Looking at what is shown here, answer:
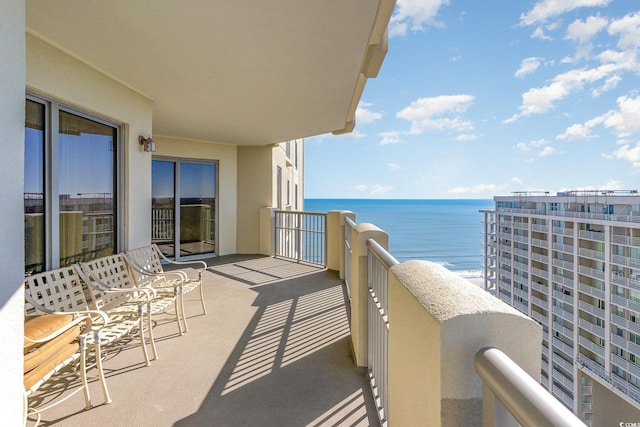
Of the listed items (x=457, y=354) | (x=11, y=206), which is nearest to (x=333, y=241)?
(x=11, y=206)

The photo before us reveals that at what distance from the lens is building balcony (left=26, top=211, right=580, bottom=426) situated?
0.67m

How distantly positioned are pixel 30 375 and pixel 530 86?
34.1m

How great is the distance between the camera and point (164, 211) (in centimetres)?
660

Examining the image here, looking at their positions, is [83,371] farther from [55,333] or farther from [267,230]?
[267,230]

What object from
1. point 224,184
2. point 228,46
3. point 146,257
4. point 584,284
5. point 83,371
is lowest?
point 584,284

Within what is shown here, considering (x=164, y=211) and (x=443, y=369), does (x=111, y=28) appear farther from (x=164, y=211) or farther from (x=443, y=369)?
(x=164, y=211)

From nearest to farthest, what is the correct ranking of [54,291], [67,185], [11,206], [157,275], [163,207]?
[11,206]
[54,291]
[67,185]
[157,275]
[163,207]

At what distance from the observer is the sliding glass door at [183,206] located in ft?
21.5

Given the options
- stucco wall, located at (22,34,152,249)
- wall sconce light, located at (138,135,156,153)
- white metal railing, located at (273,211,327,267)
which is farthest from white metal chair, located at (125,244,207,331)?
white metal railing, located at (273,211,327,267)

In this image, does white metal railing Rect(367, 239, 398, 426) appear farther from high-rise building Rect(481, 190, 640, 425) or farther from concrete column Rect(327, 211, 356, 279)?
high-rise building Rect(481, 190, 640, 425)

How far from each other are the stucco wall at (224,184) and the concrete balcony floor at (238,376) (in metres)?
3.54

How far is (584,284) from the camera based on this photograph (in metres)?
6.61

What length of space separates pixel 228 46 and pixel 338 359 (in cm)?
299

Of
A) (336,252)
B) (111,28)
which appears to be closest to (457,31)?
(336,252)
